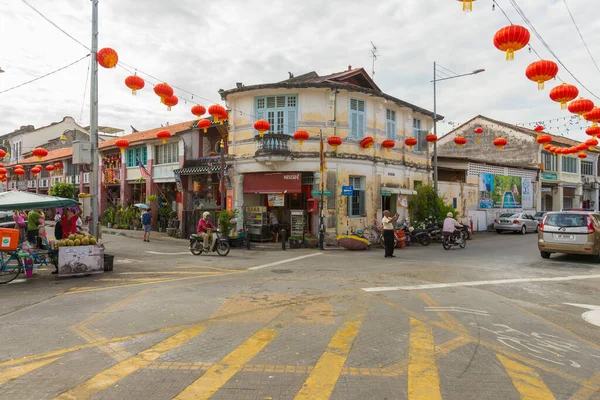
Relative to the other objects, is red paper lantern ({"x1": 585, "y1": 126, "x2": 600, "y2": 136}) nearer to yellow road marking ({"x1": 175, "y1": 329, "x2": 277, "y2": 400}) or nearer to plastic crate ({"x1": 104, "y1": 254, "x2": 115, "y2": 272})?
yellow road marking ({"x1": 175, "y1": 329, "x2": 277, "y2": 400})

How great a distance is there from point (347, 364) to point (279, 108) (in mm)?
15502

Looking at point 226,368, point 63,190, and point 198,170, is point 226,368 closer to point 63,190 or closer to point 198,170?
point 198,170

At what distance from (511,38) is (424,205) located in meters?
14.3

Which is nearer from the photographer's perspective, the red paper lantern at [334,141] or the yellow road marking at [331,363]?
the yellow road marking at [331,363]

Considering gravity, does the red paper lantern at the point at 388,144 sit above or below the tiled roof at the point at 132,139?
below

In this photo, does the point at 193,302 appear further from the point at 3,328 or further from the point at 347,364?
the point at 347,364

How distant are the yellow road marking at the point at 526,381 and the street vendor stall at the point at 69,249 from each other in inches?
390

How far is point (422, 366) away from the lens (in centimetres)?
452

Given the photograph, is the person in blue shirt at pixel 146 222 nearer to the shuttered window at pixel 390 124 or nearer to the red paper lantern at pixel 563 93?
the shuttered window at pixel 390 124

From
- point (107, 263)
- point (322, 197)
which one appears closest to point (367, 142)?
point (322, 197)

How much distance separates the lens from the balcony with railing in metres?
17.7

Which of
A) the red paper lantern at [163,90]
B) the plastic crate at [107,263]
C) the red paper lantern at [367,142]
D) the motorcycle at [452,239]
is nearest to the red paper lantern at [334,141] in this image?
the red paper lantern at [367,142]

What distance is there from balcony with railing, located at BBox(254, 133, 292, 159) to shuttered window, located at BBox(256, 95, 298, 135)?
2.47ft

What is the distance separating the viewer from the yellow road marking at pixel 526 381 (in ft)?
12.6
